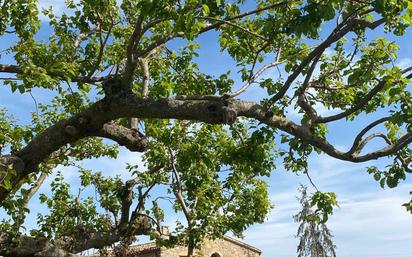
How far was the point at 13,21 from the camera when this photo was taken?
10672 mm

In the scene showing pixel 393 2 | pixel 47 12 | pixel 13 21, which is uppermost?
pixel 47 12

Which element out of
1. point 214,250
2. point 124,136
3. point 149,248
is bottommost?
point 124,136

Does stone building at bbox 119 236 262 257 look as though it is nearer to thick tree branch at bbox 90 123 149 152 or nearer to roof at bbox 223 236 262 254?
roof at bbox 223 236 262 254

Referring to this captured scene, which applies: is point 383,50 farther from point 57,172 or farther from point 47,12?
point 57,172

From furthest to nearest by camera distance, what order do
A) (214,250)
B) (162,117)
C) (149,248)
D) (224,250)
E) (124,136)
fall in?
1. (224,250)
2. (214,250)
3. (149,248)
4. (124,136)
5. (162,117)

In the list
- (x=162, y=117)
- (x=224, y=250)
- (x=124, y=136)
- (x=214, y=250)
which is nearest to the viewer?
(x=162, y=117)

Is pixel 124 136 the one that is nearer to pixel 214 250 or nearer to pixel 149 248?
pixel 149 248

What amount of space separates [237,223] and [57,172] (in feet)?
20.2

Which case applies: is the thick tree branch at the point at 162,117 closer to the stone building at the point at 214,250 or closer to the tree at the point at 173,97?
the tree at the point at 173,97

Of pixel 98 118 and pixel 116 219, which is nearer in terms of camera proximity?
pixel 98 118

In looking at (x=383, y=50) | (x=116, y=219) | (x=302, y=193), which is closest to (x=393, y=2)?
(x=383, y=50)

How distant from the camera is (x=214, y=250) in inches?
1131

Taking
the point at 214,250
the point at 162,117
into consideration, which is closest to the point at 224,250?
the point at 214,250

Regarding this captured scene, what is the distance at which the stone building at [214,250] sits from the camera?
24.9m
